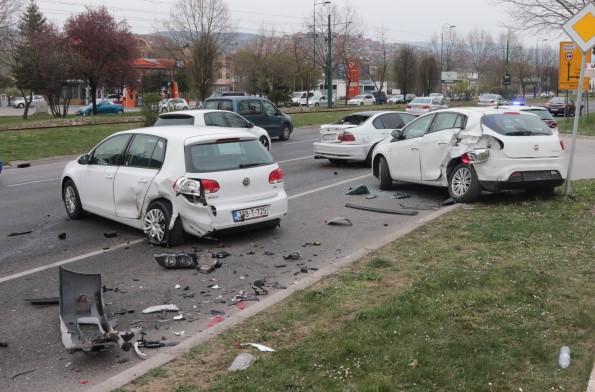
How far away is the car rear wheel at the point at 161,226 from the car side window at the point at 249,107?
48.8 feet

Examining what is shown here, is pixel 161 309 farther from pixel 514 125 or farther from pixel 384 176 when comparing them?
pixel 384 176

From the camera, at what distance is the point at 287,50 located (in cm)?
8338

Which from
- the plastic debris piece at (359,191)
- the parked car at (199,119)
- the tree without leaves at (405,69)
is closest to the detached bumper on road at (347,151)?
the parked car at (199,119)

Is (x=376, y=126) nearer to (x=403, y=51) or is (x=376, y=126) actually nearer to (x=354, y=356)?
(x=354, y=356)

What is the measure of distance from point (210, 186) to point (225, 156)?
0.60 m

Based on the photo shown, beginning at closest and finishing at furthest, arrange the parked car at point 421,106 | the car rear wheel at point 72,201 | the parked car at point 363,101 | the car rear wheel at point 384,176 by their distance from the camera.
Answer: the car rear wheel at point 72,201, the car rear wheel at point 384,176, the parked car at point 421,106, the parked car at point 363,101

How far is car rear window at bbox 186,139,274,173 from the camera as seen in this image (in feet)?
26.0

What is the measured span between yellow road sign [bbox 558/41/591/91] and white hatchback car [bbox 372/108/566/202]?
16.6 meters

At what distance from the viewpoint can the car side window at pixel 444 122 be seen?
35.6 feet

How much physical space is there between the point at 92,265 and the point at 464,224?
4784 millimetres

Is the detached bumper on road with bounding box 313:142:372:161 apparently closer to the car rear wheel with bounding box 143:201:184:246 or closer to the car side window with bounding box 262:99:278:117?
the car side window with bounding box 262:99:278:117

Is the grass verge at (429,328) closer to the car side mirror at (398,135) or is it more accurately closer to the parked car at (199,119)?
the car side mirror at (398,135)

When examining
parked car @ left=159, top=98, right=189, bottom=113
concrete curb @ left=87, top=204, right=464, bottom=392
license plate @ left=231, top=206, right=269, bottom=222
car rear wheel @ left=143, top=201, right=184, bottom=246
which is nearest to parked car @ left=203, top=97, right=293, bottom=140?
parked car @ left=159, top=98, right=189, bottom=113

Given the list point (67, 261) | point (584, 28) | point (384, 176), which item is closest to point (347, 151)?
point (384, 176)
